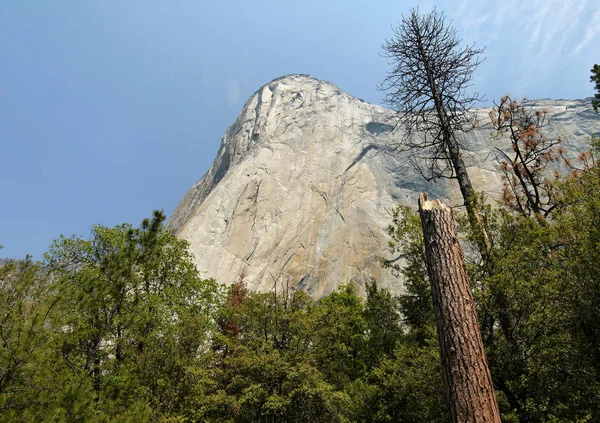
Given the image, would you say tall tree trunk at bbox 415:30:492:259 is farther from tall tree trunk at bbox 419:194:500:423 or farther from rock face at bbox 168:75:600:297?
rock face at bbox 168:75:600:297

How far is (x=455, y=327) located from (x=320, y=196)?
4483cm

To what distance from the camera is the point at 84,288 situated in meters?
7.78

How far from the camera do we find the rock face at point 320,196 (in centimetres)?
4088

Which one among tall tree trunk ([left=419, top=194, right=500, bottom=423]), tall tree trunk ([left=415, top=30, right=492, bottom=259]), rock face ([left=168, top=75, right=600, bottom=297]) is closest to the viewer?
tall tree trunk ([left=419, top=194, right=500, bottom=423])

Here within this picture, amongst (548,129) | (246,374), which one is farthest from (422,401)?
(548,129)

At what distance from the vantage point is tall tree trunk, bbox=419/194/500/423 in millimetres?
3850

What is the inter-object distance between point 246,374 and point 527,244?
30.4ft

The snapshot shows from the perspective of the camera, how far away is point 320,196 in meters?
49.0

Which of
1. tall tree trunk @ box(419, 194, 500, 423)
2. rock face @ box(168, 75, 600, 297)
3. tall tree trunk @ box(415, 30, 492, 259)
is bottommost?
tall tree trunk @ box(419, 194, 500, 423)

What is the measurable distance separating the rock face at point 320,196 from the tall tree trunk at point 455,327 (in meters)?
32.0

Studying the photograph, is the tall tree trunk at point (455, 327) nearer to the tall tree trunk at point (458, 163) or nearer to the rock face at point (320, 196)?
the tall tree trunk at point (458, 163)

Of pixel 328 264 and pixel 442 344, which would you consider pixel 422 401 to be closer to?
pixel 442 344

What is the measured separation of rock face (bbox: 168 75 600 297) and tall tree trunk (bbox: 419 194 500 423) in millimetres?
31972

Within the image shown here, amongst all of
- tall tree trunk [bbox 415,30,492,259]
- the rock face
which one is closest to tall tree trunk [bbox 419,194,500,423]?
tall tree trunk [bbox 415,30,492,259]
